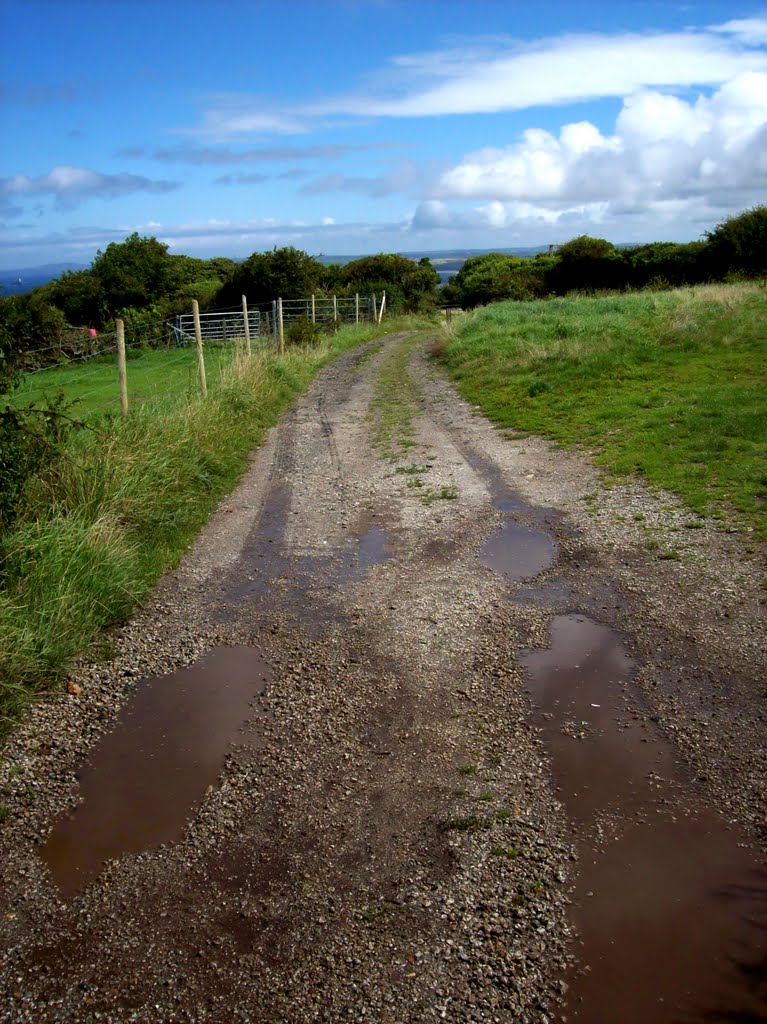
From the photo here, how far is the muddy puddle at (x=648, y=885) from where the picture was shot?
312cm

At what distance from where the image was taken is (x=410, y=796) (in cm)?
427

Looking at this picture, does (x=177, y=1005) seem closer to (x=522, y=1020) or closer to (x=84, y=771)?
(x=522, y=1020)

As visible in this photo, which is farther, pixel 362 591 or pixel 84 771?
pixel 362 591

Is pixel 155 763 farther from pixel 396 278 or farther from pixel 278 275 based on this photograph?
pixel 396 278

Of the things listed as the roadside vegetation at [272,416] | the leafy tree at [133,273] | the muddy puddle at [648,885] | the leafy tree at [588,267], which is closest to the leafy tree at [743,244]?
the roadside vegetation at [272,416]

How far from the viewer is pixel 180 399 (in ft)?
41.2

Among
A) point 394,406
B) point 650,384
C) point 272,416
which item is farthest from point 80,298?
point 650,384

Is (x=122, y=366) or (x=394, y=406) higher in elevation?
(x=122, y=366)

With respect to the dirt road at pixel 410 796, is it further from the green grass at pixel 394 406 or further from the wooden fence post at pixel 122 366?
the green grass at pixel 394 406

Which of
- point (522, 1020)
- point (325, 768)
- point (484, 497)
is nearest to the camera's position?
point (522, 1020)

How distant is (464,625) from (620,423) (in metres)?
7.33

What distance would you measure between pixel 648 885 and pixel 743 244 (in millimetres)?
34193

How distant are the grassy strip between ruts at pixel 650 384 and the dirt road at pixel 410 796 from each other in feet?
6.79

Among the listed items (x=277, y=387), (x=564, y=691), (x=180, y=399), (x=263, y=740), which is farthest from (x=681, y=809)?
(x=277, y=387)
